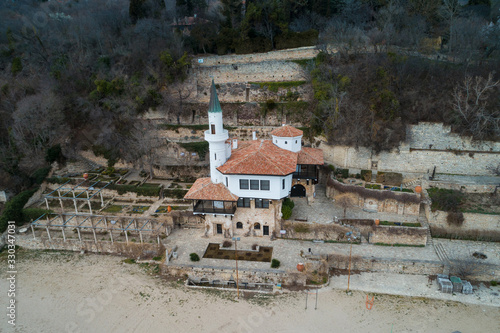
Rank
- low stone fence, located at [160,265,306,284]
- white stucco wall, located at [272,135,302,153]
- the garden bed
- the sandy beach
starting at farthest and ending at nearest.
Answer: white stucco wall, located at [272,135,302,153]
the garden bed
low stone fence, located at [160,265,306,284]
the sandy beach

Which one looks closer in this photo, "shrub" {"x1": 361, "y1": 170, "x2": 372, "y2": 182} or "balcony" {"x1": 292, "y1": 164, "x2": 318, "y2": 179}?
"balcony" {"x1": 292, "y1": 164, "x2": 318, "y2": 179}

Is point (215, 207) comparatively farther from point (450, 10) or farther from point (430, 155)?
point (450, 10)

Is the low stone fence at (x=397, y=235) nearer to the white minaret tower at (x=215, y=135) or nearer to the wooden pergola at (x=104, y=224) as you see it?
the white minaret tower at (x=215, y=135)

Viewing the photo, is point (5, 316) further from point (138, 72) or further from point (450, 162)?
point (450, 162)

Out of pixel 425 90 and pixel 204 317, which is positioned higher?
pixel 425 90

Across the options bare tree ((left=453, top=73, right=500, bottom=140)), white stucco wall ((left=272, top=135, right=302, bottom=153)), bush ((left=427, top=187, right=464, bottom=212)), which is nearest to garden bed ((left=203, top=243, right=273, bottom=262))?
white stucco wall ((left=272, top=135, right=302, bottom=153))

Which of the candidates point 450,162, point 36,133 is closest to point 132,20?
point 36,133

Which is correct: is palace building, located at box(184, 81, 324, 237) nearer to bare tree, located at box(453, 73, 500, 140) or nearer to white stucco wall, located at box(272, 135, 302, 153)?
white stucco wall, located at box(272, 135, 302, 153)
